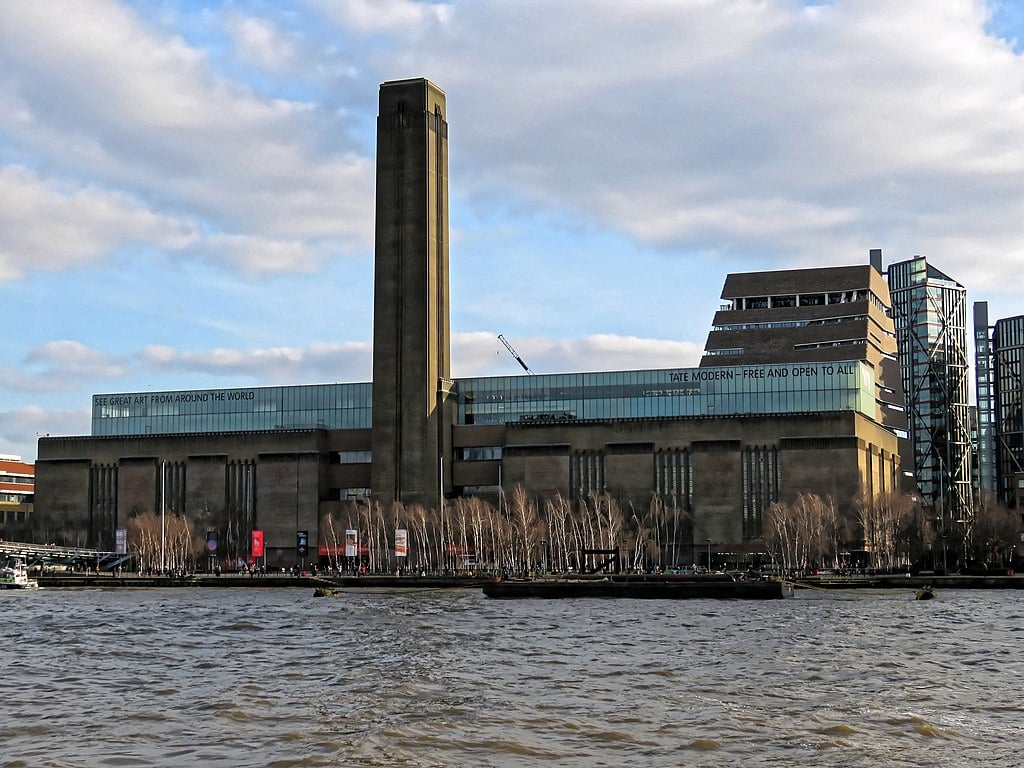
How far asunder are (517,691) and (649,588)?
67.8 metres

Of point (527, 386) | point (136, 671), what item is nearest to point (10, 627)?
point (136, 671)

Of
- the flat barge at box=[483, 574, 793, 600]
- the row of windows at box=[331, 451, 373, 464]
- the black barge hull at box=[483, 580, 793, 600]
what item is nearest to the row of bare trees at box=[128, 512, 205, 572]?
→ the row of windows at box=[331, 451, 373, 464]

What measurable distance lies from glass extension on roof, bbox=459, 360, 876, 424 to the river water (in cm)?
9874

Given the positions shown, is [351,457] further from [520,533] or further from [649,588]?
[649,588]

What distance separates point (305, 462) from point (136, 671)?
13973 cm

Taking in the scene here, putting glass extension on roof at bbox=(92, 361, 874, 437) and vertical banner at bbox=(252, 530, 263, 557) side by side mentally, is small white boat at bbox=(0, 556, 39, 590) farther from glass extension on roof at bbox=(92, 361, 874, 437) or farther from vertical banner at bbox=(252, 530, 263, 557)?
glass extension on roof at bbox=(92, 361, 874, 437)

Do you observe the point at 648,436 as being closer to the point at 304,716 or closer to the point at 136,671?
the point at 136,671

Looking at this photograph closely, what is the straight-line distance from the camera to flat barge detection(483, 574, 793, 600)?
349 feet

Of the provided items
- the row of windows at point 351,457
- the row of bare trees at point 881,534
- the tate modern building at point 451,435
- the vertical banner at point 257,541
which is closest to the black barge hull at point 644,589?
the row of bare trees at point 881,534

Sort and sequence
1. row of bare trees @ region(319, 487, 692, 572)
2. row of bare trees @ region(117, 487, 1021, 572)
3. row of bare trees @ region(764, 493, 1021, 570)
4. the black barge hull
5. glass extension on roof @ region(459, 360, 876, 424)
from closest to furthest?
1. the black barge hull
2. row of bare trees @ region(764, 493, 1021, 570)
3. row of bare trees @ region(117, 487, 1021, 572)
4. row of bare trees @ region(319, 487, 692, 572)
5. glass extension on roof @ region(459, 360, 876, 424)

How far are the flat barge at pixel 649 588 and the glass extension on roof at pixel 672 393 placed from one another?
67.5m

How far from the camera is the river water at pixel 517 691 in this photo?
32375mm

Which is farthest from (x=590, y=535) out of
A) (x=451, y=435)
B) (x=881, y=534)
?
(x=881, y=534)

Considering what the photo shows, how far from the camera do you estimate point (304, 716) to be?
3769 centimetres
